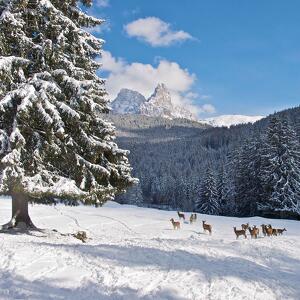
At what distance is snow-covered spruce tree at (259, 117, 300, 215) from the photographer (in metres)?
44.6

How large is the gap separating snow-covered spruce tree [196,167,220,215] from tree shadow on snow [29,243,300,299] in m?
51.0

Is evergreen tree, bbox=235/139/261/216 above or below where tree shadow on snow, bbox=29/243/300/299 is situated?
above

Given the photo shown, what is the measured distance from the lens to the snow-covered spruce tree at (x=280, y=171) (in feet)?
146

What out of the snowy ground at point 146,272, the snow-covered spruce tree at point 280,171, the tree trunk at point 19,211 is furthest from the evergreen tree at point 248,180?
the snowy ground at point 146,272

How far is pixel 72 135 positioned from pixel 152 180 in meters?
135

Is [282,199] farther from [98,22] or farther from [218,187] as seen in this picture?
[98,22]

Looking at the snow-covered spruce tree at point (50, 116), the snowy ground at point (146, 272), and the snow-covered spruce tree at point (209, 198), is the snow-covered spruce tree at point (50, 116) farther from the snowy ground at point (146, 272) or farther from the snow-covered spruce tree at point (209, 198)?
the snow-covered spruce tree at point (209, 198)

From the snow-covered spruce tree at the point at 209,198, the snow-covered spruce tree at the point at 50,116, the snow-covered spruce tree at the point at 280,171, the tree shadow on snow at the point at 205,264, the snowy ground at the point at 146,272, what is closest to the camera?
the snowy ground at the point at 146,272

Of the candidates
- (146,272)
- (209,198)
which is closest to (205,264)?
(146,272)

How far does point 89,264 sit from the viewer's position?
1037cm

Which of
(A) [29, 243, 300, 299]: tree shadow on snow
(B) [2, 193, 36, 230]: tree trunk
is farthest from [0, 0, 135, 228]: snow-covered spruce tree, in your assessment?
(A) [29, 243, 300, 299]: tree shadow on snow

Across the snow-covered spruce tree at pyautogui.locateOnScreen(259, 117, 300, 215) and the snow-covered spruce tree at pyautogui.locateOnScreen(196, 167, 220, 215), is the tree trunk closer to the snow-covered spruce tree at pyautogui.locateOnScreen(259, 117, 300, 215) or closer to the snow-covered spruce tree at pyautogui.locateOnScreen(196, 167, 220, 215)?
the snow-covered spruce tree at pyautogui.locateOnScreen(259, 117, 300, 215)

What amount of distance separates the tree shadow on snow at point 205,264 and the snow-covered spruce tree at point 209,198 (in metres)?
51.0

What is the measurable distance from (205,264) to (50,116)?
8505 mm
